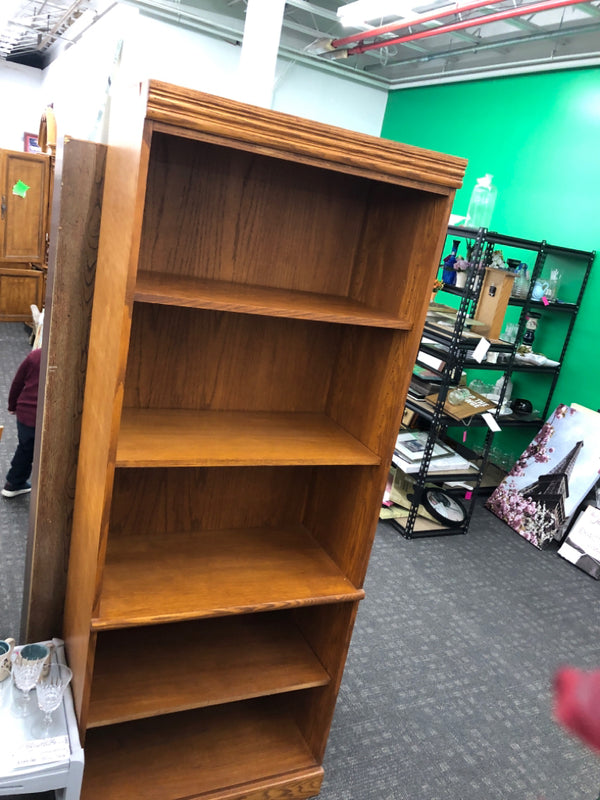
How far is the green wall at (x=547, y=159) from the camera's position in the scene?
167 inches

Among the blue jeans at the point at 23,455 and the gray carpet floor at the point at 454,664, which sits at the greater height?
the blue jeans at the point at 23,455

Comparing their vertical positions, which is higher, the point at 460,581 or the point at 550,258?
the point at 550,258

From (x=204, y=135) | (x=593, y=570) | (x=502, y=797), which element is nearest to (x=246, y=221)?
(x=204, y=135)

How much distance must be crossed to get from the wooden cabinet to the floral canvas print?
503 centimetres

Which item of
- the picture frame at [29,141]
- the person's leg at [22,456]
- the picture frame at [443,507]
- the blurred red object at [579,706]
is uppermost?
the picture frame at [29,141]

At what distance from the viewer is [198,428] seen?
1665mm

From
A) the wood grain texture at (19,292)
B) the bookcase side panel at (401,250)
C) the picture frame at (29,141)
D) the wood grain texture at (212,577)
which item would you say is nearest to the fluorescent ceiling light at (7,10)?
the wood grain texture at (19,292)

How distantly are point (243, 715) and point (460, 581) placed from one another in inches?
65.9

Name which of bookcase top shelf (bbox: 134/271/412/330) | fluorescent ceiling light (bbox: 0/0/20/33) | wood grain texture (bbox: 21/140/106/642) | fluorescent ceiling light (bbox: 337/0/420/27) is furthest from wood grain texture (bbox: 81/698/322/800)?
fluorescent ceiling light (bbox: 0/0/20/33)

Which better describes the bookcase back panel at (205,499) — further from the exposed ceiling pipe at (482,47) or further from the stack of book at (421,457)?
the exposed ceiling pipe at (482,47)

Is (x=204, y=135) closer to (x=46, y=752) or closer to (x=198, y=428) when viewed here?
(x=198, y=428)

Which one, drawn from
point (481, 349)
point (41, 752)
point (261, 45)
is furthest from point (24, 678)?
point (261, 45)

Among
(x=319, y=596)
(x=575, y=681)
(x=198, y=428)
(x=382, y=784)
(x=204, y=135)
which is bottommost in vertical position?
(x=382, y=784)

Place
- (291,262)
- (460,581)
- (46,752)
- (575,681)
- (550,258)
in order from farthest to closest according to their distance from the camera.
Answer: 1. (550,258)
2. (460,581)
3. (291,262)
4. (46,752)
5. (575,681)
